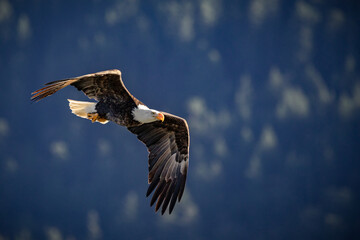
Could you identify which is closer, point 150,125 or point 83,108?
point 83,108

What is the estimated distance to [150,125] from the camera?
769 centimetres

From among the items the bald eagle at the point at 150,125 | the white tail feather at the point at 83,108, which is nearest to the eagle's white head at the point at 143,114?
the bald eagle at the point at 150,125

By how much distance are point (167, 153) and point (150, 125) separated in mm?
594

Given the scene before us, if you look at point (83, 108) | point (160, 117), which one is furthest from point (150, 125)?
point (83, 108)

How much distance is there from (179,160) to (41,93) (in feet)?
9.37

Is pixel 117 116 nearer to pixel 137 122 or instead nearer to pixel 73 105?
pixel 137 122

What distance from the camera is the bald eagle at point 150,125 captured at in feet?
22.1

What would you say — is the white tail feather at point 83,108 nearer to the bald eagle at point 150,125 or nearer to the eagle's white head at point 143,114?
the bald eagle at point 150,125

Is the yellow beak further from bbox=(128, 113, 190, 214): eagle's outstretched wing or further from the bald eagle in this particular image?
bbox=(128, 113, 190, 214): eagle's outstretched wing

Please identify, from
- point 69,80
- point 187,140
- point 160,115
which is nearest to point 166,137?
point 187,140

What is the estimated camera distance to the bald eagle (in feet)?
22.1

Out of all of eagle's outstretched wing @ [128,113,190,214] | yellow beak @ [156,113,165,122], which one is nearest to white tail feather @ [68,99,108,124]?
yellow beak @ [156,113,165,122]

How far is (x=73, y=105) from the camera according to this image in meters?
7.12

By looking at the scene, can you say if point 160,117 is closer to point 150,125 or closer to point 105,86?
point 150,125
